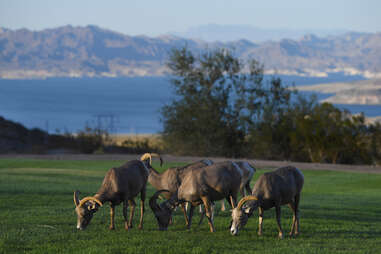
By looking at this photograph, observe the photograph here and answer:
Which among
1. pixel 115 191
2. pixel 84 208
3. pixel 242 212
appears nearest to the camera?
pixel 242 212

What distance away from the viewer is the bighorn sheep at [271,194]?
10.5 metres

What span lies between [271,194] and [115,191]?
123 inches

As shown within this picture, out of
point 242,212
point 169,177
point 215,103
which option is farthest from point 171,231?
point 215,103

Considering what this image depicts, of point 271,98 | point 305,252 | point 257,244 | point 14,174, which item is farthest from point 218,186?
point 271,98

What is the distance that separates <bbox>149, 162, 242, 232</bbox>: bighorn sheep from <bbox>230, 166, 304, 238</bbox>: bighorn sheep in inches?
25.3

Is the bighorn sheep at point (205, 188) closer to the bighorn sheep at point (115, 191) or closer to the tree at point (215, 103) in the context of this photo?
the bighorn sheep at point (115, 191)

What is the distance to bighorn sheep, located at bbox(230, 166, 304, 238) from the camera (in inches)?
412

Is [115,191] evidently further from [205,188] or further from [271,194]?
[271,194]

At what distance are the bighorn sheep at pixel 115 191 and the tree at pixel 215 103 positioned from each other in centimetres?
3604

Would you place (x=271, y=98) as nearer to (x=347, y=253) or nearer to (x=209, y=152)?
(x=209, y=152)

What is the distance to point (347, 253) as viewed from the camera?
9.70 metres

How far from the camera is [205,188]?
37.0 ft

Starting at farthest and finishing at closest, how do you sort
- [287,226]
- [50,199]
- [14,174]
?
[14,174] < [50,199] < [287,226]

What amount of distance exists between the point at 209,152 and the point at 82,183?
79.7 feet
